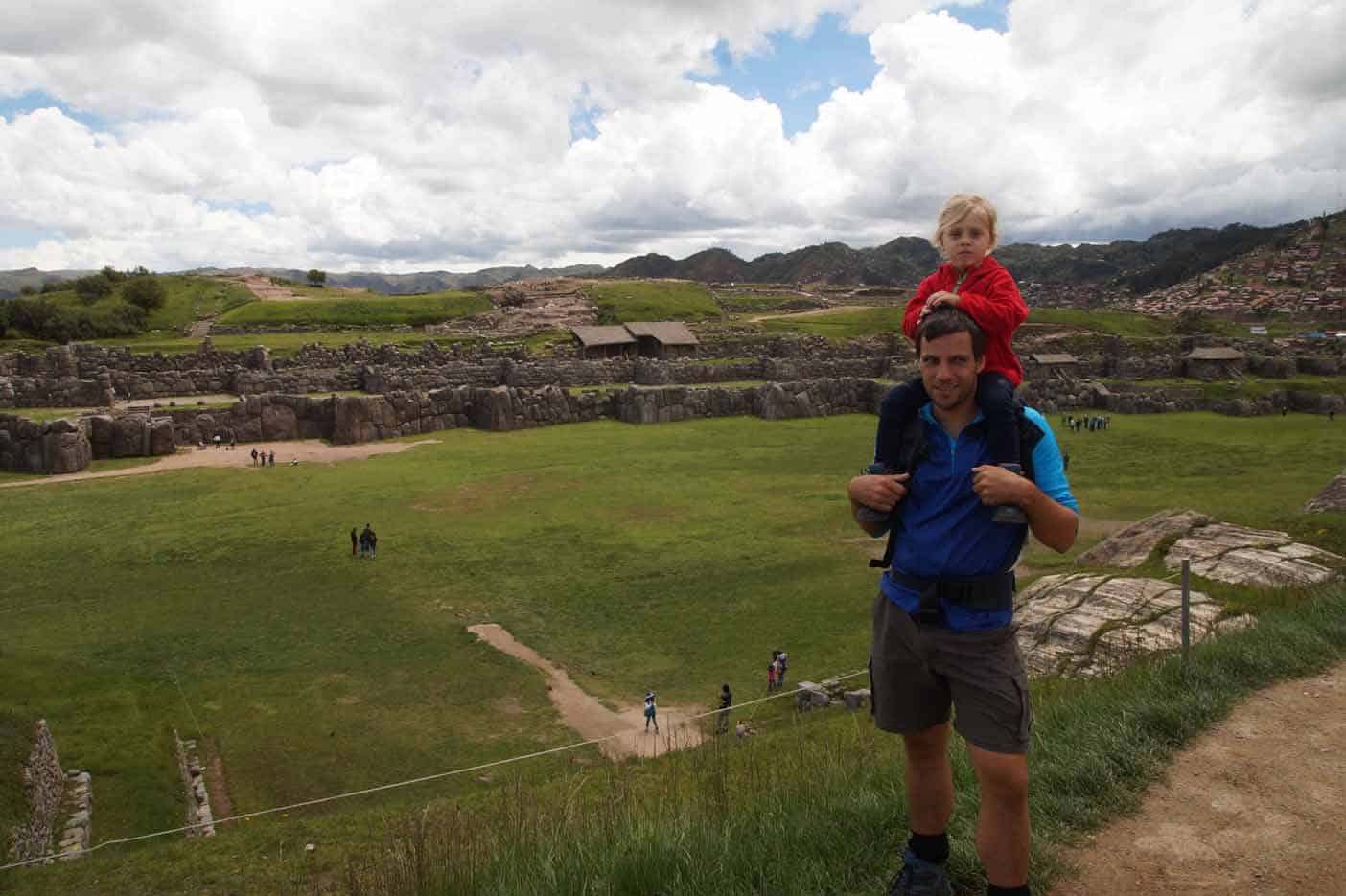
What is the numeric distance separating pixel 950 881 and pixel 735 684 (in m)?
9.19

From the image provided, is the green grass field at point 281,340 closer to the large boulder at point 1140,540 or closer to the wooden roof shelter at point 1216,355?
the large boulder at point 1140,540

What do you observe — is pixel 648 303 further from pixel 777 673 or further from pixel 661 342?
pixel 777 673

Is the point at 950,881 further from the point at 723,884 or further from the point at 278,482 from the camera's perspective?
the point at 278,482

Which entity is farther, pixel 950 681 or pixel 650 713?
pixel 650 713

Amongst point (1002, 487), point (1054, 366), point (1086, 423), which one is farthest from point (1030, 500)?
point (1054, 366)

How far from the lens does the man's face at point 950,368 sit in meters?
3.28

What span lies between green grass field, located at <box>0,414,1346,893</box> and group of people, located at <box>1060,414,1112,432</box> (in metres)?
6.82

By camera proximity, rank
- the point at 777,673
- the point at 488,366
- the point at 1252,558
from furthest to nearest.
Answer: the point at 488,366, the point at 777,673, the point at 1252,558

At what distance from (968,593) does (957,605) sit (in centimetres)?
8

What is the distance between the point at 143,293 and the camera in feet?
212

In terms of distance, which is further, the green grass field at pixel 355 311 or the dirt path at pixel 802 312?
the dirt path at pixel 802 312

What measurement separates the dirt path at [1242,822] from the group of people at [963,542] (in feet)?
2.35

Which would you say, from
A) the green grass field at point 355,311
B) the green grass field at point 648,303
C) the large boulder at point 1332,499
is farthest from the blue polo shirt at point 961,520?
the green grass field at point 648,303

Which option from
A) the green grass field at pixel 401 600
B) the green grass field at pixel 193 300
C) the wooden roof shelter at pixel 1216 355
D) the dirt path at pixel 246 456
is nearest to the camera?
the green grass field at pixel 401 600
